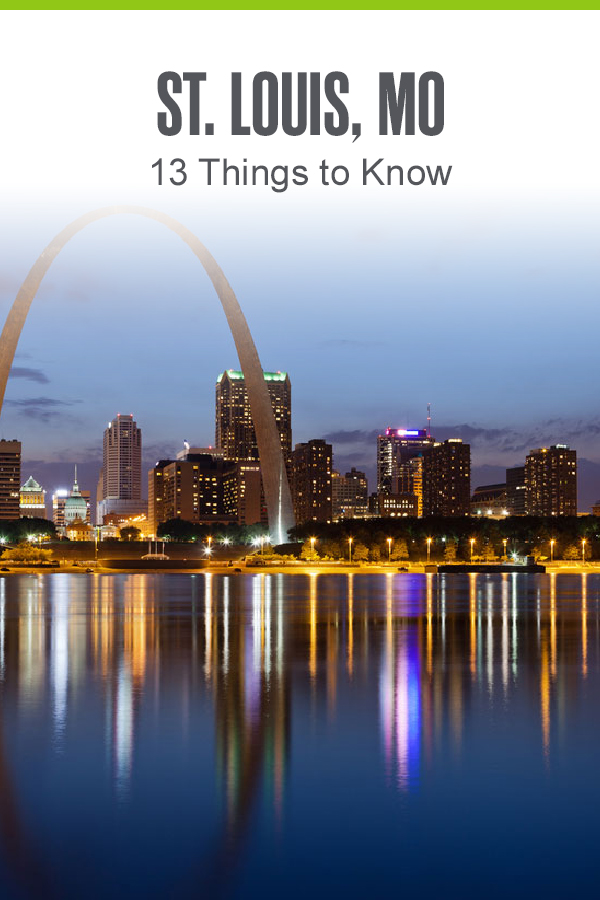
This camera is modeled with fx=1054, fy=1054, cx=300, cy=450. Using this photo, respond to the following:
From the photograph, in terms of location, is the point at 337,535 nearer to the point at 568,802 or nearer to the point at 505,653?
the point at 505,653

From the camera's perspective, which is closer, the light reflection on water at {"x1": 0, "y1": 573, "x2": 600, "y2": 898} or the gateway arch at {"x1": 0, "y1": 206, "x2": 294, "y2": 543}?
the light reflection on water at {"x1": 0, "y1": 573, "x2": 600, "y2": 898}

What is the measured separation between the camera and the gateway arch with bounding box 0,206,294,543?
79.8 meters

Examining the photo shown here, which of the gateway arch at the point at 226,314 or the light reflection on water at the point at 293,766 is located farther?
the gateway arch at the point at 226,314

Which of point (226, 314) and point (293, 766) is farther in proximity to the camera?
point (226, 314)

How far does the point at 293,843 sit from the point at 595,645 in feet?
51.7

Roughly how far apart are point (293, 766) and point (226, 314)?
75544 mm

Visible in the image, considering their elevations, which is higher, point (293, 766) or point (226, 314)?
point (226, 314)

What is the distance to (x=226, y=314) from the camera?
84.4 metres

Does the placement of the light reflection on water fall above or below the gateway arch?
below

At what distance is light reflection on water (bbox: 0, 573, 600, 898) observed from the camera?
741cm

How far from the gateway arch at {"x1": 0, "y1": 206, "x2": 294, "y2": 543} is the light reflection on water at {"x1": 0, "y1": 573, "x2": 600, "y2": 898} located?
61.3 metres

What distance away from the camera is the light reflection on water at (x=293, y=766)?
24.3ft

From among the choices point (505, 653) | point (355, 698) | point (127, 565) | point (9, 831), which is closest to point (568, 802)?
point (9, 831)

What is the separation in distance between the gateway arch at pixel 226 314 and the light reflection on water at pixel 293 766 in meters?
61.3
